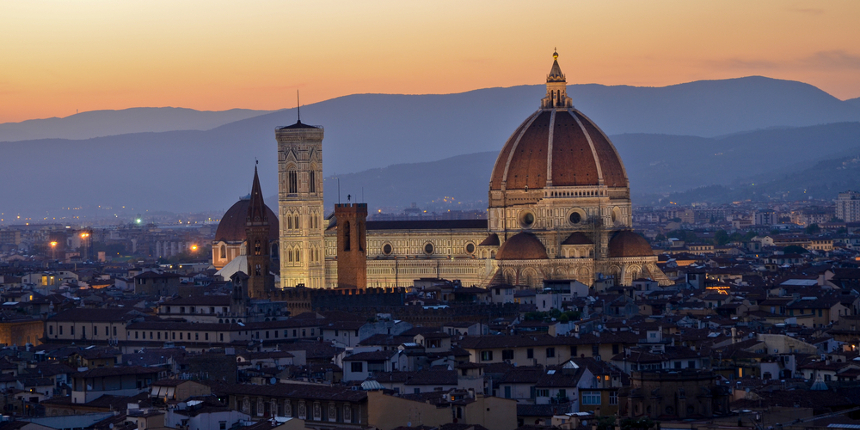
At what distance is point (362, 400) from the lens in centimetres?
4897

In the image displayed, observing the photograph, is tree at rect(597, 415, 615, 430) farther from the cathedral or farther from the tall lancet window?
the cathedral

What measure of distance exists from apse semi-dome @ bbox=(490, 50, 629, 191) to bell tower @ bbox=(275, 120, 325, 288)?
1239cm

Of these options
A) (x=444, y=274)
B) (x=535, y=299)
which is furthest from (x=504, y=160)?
(x=535, y=299)

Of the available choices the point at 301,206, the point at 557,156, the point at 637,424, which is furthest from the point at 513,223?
the point at 637,424

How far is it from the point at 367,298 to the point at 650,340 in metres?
35.4

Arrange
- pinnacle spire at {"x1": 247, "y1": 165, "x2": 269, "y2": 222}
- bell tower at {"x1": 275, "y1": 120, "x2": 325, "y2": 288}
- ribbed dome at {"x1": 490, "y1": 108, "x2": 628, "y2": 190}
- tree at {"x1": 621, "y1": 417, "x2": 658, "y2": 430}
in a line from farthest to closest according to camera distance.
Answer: bell tower at {"x1": 275, "y1": 120, "x2": 325, "y2": 288}, ribbed dome at {"x1": 490, "y1": 108, "x2": 628, "y2": 190}, pinnacle spire at {"x1": 247, "y1": 165, "x2": 269, "y2": 222}, tree at {"x1": 621, "y1": 417, "x2": 658, "y2": 430}

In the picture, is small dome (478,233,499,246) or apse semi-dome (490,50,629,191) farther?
apse semi-dome (490,50,629,191)

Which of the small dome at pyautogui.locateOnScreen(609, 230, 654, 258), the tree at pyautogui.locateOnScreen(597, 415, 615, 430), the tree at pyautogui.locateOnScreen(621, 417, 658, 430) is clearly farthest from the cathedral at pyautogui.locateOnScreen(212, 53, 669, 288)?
the tree at pyautogui.locateOnScreen(621, 417, 658, 430)

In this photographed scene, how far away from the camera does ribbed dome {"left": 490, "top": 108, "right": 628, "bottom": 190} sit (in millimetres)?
127312

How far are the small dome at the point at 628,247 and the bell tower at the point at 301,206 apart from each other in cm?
1983

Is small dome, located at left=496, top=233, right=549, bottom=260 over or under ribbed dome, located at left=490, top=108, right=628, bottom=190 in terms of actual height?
under

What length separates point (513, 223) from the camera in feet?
422

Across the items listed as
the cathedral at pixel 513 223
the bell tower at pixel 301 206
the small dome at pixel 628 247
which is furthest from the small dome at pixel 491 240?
the bell tower at pixel 301 206

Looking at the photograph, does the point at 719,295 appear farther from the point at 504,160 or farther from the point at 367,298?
the point at 504,160
